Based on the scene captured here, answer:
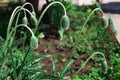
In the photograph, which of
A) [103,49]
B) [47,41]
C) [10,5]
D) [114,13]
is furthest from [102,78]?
[114,13]

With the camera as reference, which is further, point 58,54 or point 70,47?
point 70,47

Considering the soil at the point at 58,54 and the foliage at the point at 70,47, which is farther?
the soil at the point at 58,54

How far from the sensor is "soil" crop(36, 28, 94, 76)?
4774 mm

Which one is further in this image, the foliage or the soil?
the soil

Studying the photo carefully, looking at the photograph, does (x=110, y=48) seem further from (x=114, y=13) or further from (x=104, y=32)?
(x=114, y=13)

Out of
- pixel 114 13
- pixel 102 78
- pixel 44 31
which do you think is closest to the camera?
pixel 102 78

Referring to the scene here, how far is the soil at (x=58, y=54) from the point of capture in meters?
4.77

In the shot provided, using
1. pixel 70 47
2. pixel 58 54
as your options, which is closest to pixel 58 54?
pixel 58 54

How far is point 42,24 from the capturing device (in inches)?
245

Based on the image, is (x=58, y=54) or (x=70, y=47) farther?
(x=70, y=47)

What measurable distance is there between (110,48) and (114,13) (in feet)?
10.5

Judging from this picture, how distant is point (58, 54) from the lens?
16.8 ft

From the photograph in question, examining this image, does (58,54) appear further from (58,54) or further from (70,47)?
(70,47)

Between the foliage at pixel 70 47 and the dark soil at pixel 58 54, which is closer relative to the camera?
the foliage at pixel 70 47
